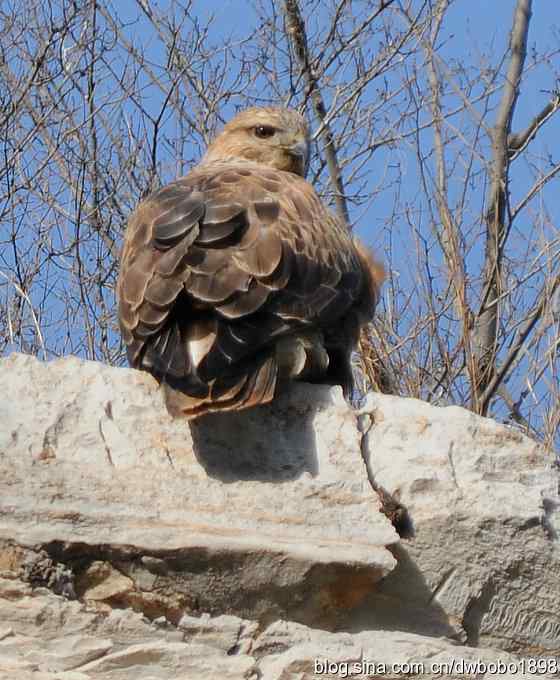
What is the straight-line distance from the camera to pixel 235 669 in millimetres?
3615

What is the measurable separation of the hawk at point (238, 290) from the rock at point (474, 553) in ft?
1.85

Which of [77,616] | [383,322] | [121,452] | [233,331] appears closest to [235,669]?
[77,616]

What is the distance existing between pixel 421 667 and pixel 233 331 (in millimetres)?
1257

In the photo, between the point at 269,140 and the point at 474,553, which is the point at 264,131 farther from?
the point at 474,553

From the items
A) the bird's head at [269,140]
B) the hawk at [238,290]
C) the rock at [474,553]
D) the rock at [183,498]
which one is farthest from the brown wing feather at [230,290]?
the bird's head at [269,140]

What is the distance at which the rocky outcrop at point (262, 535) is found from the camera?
12.1ft

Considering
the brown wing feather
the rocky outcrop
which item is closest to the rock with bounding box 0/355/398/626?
the rocky outcrop

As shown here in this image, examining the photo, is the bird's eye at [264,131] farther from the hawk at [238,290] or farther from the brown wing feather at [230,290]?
the brown wing feather at [230,290]

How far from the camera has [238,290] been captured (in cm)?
460

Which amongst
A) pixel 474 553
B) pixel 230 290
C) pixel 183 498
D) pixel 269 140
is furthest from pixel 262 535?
pixel 269 140

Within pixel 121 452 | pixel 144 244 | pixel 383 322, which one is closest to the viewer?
pixel 121 452

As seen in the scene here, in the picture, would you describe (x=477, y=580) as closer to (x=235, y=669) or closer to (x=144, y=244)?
(x=235, y=669)

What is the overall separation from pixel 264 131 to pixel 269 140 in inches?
2.2

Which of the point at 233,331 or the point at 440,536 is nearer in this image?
the point at 440,536
